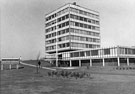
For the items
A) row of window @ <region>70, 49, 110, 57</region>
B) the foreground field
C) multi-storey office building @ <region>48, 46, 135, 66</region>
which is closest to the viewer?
the foreground field

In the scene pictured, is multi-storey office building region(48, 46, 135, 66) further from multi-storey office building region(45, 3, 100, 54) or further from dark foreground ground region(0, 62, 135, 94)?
dark foreground ground region(0, 62, 135, 94)

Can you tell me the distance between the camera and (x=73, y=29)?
237ft

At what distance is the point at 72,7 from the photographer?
74250 millimetres

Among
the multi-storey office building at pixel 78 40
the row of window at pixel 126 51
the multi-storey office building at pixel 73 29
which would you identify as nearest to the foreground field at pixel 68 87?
the row of window at pixel 126 51

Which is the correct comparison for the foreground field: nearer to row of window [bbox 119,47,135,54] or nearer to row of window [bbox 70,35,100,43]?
row of window [bbox 119,47,135,54]

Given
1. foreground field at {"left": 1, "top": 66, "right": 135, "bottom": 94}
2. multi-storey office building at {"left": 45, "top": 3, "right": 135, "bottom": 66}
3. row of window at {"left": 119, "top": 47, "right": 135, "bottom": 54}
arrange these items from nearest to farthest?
1. foreground field at {"left": 1, "top": 66, "right": 135, "bottom": 94}
2. row of window at {"left": 119, "top": 47, "right": 135, "bottom": 54}
3. multi-storey office building at {"left": 45, "top": 3, "right": 135, "bottom": 66}

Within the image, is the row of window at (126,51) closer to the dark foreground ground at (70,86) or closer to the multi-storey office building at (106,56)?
the multi-storey office building at (106,56)

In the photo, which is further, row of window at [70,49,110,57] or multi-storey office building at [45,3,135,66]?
multi-storey office building at [45,3,135,66]

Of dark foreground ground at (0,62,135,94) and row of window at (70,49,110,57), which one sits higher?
row of window at (70,49,110,57)

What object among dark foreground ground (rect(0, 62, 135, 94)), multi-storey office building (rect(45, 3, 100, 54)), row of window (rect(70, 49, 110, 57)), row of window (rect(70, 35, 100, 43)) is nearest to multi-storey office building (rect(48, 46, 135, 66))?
row of window (rect(70, 49, 110, 57))

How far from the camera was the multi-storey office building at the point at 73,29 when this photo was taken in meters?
71.9

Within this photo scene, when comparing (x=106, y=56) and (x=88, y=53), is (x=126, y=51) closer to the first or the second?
(x=106, y=56)

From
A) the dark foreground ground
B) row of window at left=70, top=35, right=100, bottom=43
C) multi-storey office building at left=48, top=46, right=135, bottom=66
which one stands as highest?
row of window at left=70, top=35, right=100, bottom=43

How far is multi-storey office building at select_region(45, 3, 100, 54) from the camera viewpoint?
236 ft
